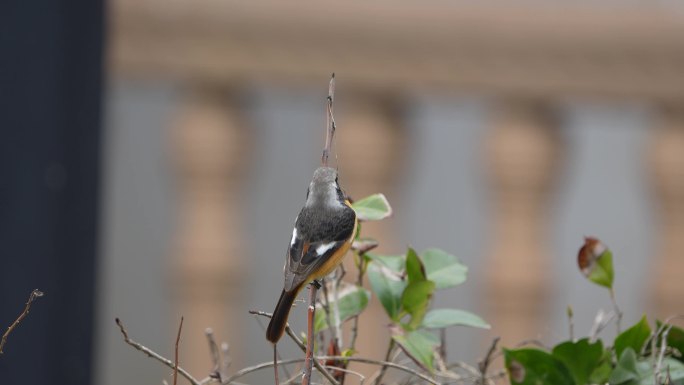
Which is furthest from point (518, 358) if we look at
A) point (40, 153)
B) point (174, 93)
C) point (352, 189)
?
point (174, 93)

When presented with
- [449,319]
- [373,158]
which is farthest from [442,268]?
[373,158]

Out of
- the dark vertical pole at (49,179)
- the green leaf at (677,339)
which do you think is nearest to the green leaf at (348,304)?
Answer: the green leaf at (677,339)

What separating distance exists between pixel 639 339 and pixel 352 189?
6.84ft

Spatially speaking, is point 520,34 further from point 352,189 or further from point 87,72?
point 87,72

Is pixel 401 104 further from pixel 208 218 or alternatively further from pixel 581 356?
pixel 581 356

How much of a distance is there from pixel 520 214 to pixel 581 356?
221cm

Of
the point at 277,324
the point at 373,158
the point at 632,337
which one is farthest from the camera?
the point at 373,158

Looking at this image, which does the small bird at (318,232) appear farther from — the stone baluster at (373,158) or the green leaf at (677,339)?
the stone baluster at (373,158)

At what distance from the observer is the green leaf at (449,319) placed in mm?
520

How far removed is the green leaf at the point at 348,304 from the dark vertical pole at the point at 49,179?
38 centimetres

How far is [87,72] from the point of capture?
912 mm

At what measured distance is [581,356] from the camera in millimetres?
506

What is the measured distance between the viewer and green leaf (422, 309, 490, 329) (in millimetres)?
520

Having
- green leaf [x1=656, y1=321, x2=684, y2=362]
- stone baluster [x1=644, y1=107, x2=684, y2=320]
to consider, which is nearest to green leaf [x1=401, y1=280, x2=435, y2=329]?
green leaf [x1=656, y1=321, x2=684, y2=362]
